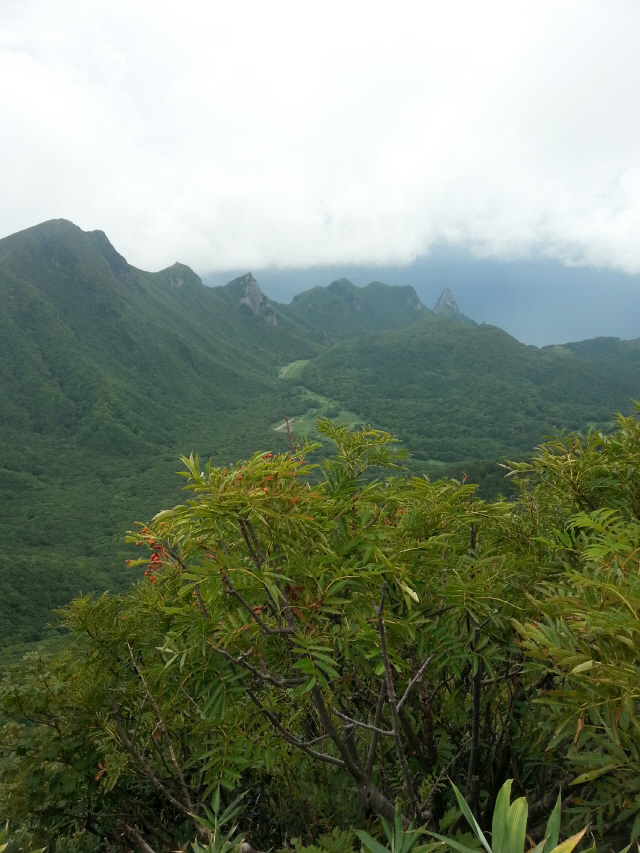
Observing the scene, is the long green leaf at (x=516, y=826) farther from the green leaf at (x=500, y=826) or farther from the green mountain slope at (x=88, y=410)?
the green mountain slope at (x=88, y=410)

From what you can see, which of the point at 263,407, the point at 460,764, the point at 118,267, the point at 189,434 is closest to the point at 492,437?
the point at 263,407

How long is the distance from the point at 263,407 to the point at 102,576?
9267 centimetres

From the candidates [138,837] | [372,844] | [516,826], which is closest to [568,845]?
[516,826]

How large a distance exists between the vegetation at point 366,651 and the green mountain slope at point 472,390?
11486cm

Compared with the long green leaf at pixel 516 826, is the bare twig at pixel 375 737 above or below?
below

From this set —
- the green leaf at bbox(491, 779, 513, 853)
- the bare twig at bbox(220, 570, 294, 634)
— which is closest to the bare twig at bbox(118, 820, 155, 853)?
the bare twig at bbox(220, 570, 294, 634)

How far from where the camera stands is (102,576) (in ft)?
220

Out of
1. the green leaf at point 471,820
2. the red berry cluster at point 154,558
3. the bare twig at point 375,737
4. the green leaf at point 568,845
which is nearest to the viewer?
the green leaf at point 471,820

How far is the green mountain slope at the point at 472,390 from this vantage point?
420 feet

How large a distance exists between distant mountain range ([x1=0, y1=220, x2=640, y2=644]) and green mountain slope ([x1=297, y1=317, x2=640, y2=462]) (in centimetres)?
65

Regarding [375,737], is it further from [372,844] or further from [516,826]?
[516,826]

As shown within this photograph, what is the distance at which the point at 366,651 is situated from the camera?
2244mm

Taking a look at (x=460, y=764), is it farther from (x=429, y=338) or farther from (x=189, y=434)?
(x=429, y=338)

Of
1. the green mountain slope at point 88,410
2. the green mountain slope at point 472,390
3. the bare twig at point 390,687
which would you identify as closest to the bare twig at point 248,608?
the bare twig at point 390,687
